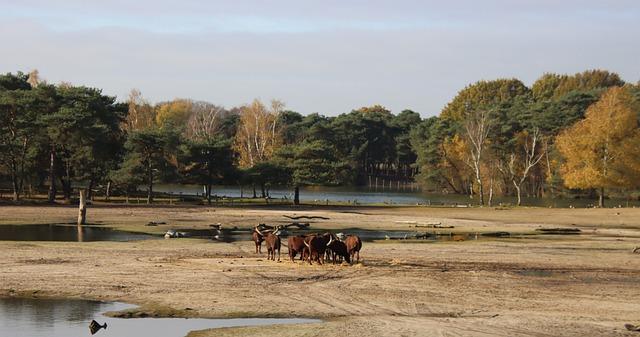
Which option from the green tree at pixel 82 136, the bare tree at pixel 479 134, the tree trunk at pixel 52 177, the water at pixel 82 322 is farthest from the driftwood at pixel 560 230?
the tree trunk at pixel 52 177

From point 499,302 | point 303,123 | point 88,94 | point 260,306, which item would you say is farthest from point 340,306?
point 303,123

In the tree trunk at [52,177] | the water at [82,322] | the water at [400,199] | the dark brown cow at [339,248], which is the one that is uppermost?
the tree trunk at [52,177]

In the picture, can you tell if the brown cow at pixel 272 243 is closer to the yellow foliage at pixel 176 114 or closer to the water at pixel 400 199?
the water at pixel 400 199

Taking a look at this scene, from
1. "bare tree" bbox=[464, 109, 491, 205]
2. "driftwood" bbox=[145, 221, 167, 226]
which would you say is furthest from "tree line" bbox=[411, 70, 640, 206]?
"driftwood" bbox=[145, 221, 167, 226]

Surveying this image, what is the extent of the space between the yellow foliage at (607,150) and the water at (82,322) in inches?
2695

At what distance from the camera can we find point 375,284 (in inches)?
960

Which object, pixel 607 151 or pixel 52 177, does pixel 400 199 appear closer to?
pixel 607 151

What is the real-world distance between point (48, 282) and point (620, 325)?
15733mm

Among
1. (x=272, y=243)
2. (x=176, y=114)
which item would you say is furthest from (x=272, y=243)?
(x=176, y=114)

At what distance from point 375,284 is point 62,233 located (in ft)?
80.5

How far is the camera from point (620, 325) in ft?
60.7

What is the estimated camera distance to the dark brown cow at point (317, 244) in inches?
1133

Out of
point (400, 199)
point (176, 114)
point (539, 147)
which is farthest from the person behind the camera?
point (176, 114)

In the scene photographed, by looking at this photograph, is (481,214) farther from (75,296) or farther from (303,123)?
(303,123)
